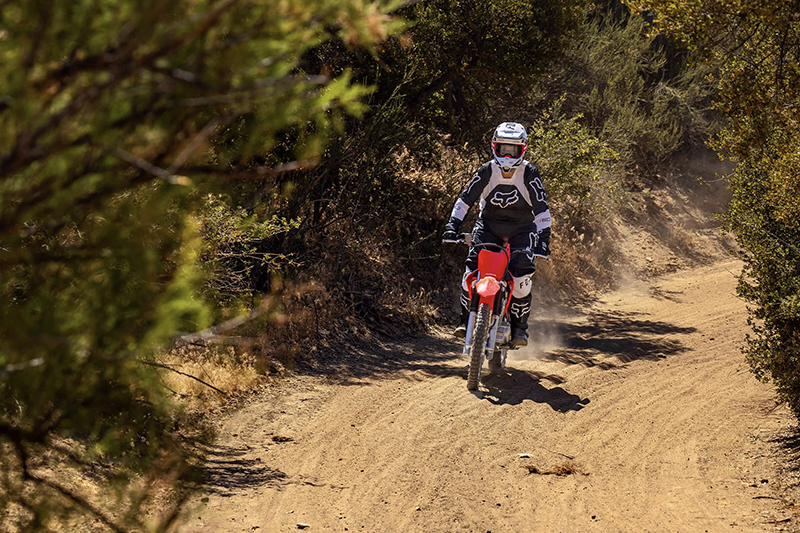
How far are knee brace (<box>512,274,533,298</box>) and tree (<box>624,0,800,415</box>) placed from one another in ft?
7.62

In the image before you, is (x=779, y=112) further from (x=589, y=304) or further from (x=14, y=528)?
(x=589, y=304)

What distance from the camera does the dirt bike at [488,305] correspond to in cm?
857

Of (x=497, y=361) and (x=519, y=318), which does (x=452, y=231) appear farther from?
(x=497, y=361)

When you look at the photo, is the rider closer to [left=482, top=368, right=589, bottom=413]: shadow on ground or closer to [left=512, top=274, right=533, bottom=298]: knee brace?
[left=512, top=274, right=533, bottom=298]: knee brace

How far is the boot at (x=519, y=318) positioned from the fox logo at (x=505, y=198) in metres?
1.10

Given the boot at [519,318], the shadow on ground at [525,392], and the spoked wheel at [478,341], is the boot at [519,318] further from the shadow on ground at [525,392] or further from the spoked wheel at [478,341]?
the spoked wheel at [478,341]

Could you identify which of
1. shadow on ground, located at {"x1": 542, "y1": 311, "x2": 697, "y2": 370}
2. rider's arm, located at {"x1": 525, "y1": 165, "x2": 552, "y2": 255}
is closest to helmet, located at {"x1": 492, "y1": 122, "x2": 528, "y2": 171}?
rider's arm, located at {"x1": 525, "y1": 165, "x2": 552, "y2": 255}

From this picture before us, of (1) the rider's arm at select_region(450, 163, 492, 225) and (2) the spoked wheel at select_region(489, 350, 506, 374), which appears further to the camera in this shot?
(2) the spoked wheel at select_region(489, 350, 506, 374)

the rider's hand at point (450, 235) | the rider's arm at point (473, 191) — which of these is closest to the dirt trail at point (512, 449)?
the rider's hand at point (450, 235)

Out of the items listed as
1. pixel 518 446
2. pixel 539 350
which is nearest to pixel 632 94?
pixel 539 350

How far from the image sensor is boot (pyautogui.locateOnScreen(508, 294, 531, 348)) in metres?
9.23

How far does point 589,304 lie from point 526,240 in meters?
7.01

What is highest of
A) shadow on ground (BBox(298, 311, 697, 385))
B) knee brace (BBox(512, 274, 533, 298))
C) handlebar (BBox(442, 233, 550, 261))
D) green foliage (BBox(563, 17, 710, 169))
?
green foliage (BBox(563, 17, 710, 169))

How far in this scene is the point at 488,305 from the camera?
28.3 ft
